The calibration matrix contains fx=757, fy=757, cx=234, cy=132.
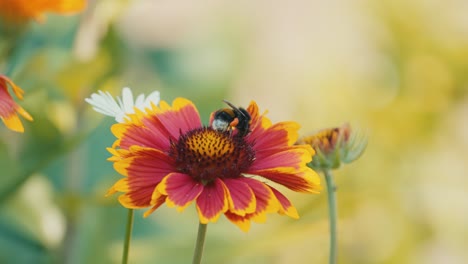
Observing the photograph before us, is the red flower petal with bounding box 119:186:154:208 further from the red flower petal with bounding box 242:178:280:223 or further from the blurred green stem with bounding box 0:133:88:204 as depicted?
the blurred green stem with bounding box 0:133:88:204

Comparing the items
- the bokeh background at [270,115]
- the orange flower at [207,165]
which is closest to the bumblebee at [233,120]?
the orange flower at [207,165]

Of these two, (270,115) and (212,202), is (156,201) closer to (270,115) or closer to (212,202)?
(212,202)

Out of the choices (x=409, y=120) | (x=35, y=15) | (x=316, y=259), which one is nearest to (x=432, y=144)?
(x=409, y=120)

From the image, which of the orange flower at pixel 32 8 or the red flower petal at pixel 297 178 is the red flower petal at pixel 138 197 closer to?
the red flower petal at pixel 297 178

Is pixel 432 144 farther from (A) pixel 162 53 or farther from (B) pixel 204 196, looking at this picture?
(B) pixel 204 196

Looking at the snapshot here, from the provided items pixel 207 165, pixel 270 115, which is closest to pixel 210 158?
pixel 207 165

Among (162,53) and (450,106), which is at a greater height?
(162,53)

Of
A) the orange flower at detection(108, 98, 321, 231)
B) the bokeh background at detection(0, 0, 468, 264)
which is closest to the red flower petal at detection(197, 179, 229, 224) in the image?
the orange flower at detection(108, 98, 321, 231)


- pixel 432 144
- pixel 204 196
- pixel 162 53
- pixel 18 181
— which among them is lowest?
pixel 204 196
